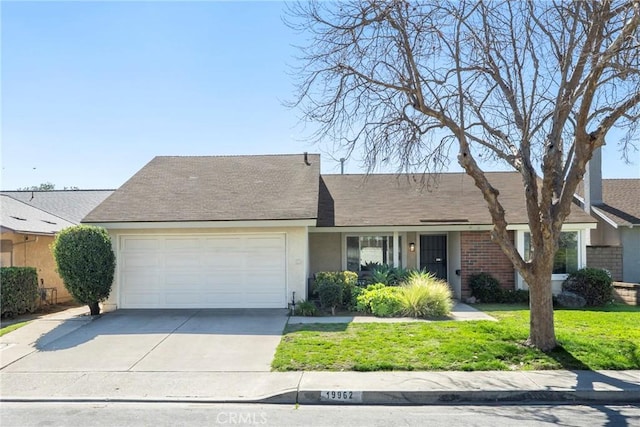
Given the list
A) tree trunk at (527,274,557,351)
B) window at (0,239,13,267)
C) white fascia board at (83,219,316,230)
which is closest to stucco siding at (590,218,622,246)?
tree trunk at (527,274,557,351)

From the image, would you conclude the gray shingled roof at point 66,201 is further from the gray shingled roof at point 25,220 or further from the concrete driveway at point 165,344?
the concrete driveway at point 165,344

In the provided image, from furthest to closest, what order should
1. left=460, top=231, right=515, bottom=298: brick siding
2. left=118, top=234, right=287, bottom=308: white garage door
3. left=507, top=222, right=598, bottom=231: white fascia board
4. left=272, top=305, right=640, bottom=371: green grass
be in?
left=460, top=231, right=515, bottom=298: brick siding → left=507, top=222, right=598, bottom=231: white fascia board → left=118, top=234, right=287, bottom=308: white garage door → left=272, top=305, right=640, bottom=371: green grass

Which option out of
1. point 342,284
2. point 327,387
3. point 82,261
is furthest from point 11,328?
point 327,387

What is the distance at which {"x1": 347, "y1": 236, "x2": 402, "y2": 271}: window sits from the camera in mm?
16141

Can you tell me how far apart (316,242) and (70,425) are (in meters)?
11.3

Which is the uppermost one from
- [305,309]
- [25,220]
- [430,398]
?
[25,220]

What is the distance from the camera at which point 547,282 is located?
8.16 meters

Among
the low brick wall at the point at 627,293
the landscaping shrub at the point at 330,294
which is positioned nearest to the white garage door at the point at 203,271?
the landscaping shrub at the point at 330,294

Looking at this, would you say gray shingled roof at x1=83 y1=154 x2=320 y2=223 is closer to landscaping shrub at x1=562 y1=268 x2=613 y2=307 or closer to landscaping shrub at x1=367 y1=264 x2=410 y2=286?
landscaping shrub at x1=367 y1=264 x2=410 y2=286

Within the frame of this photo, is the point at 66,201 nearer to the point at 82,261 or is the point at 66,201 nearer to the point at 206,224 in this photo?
the point at 82,261

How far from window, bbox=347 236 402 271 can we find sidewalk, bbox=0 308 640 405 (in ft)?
29.5

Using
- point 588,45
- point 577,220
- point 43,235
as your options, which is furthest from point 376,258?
point 43,235

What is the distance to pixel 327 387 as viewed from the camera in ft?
21.4

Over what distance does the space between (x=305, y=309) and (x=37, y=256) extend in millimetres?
9840
